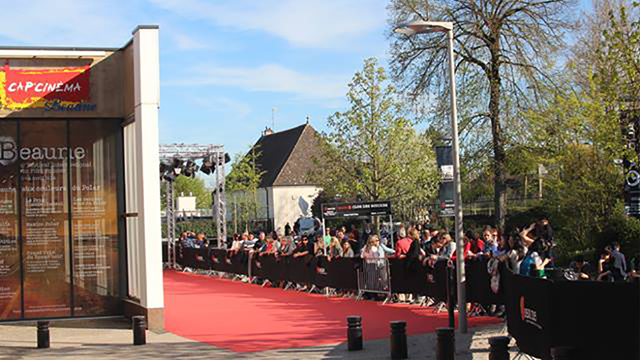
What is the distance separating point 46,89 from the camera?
750 inches

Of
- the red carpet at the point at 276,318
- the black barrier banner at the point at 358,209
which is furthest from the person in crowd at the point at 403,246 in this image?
the black barrier banner at the point at 358,209

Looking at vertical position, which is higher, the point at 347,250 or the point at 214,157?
the point at 214,157

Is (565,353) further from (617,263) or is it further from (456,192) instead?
(617,263)

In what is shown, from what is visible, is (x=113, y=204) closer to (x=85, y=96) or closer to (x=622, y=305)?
(x=85, y=96)

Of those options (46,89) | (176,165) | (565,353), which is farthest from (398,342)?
(176,165)

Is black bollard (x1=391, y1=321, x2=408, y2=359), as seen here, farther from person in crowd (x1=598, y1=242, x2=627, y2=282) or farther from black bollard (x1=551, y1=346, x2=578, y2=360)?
person in crowd (x1=598, y1=242, x2=627, y2=282)

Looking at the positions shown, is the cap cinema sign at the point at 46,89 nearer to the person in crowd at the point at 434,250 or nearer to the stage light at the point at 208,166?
the person in crowd at the point at 434,250

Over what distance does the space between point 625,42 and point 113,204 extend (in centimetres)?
1367

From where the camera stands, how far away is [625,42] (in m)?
23.1

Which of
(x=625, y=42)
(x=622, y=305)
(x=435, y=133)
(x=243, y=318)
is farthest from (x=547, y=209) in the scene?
(x=622, y=305)

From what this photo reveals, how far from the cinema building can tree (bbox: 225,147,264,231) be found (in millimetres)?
49336

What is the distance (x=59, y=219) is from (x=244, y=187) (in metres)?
50.6

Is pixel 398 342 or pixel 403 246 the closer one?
pixel 398 342

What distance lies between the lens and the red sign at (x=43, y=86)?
18.8 metres
